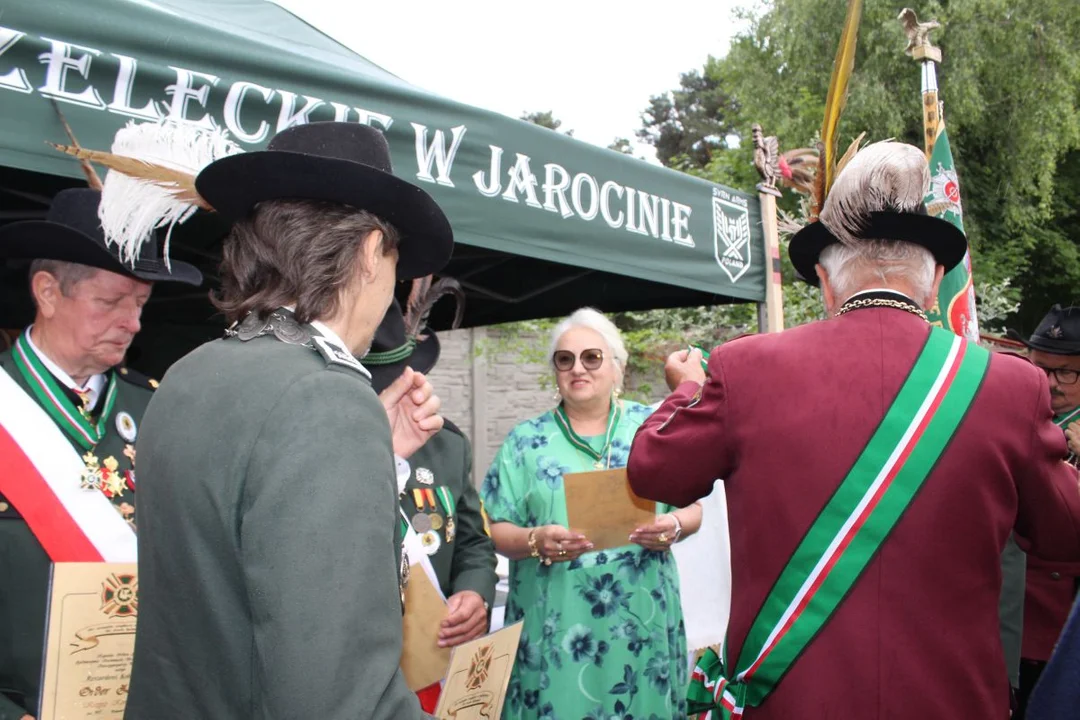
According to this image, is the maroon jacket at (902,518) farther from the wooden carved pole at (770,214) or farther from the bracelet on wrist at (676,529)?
the wooden carved pole at (770,214)

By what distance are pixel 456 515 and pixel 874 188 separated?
1569 mm

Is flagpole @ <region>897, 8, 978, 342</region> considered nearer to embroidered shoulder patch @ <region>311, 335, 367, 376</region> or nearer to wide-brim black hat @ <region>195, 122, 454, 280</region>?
wide-brim black hat @ <region>195, 122, 454, 280</region>

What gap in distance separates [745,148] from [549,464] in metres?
16.0

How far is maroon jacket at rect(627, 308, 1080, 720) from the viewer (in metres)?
1.72

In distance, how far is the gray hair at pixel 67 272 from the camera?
7.60ft

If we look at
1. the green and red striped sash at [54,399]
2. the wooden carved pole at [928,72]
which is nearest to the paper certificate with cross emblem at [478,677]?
the green and red striped sash at [54,399]

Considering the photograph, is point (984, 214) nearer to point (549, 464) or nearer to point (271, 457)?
point (549, 464)

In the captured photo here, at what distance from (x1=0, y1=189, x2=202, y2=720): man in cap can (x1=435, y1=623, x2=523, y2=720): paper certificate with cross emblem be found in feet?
2.86

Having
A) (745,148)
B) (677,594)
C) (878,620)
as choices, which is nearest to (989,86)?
(745,148)

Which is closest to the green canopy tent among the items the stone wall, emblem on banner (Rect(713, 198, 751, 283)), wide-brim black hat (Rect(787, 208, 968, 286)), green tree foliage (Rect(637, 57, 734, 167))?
emblem on banner (Rect(713, 198, 751, 283))

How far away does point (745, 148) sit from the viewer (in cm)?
1791

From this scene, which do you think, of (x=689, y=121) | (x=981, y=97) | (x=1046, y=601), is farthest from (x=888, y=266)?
(x=689, y=121)

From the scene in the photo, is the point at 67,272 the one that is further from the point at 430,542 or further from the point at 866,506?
the point at 866,506

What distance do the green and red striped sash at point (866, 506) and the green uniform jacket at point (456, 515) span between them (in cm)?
105
